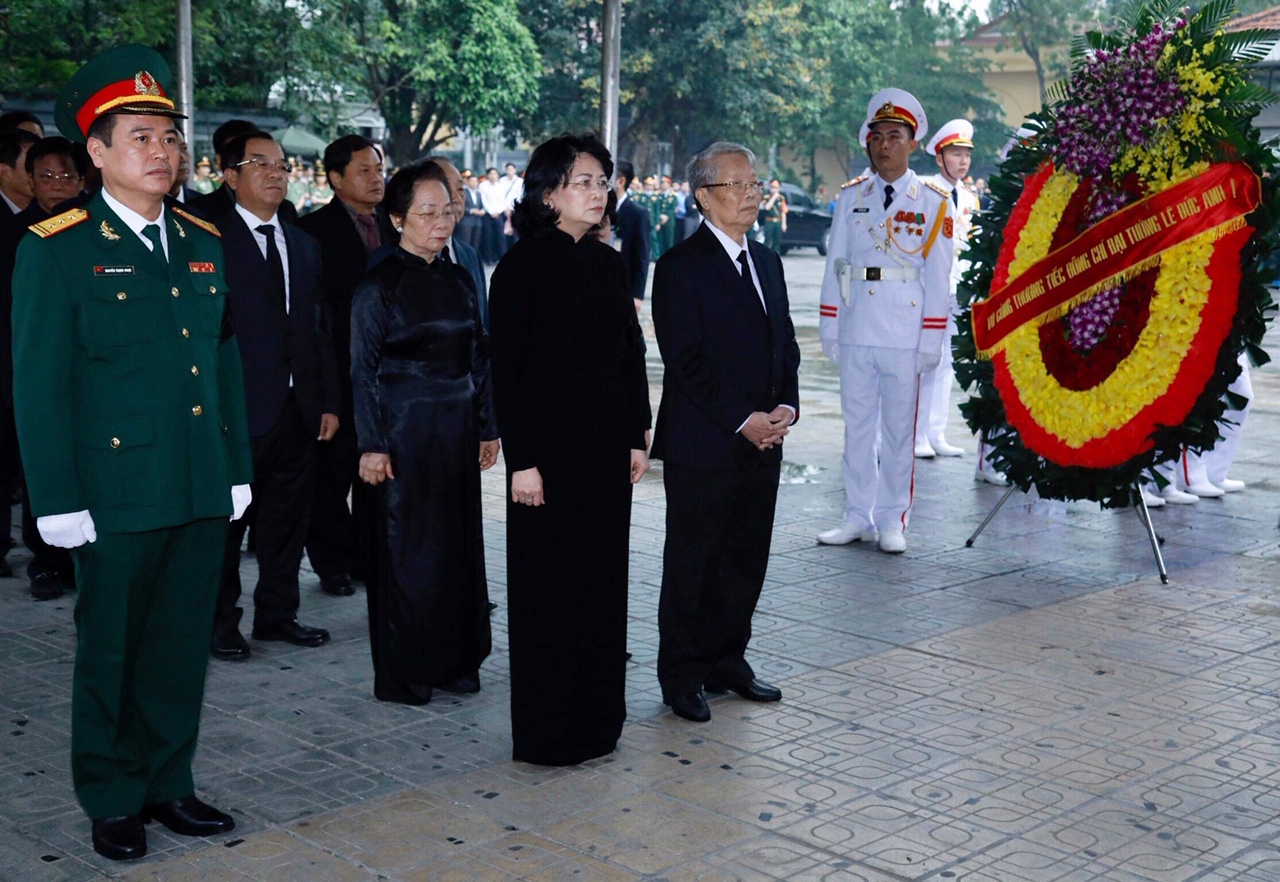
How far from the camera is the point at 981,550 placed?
26.7 ft

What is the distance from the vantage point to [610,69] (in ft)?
35.7

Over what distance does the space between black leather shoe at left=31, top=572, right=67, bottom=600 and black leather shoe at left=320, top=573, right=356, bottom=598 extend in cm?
113

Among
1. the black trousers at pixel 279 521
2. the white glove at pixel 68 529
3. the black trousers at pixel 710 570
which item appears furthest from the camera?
the black trousers at pixel 279 521

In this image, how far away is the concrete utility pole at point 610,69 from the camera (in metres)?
10.7

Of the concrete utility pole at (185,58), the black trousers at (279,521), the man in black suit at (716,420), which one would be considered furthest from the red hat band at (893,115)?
the concrete utility pole at (185,58)

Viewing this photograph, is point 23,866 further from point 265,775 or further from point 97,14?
point 97,14

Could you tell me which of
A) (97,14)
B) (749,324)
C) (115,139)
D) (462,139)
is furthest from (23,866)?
(462,139)

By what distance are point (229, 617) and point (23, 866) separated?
2034 millimetres

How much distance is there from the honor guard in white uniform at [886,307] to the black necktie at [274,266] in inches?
117

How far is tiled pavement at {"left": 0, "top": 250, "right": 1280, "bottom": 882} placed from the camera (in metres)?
4.20

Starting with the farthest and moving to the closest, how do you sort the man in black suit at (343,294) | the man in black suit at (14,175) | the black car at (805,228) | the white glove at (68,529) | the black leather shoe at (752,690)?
the black car at (805,228) < the man in black suit at (14,175) < the man in black suit at (343,294) < the black leather shoe at (752,690) < the white glove at (68,529)

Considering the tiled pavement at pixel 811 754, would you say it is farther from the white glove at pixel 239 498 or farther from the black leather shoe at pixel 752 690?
the white glove at pixel 239 498

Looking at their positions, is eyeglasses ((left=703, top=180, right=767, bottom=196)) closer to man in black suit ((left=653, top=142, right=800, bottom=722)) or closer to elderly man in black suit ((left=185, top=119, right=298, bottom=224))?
man in black suit ((left=653, top=142, right=800, bottom=722))

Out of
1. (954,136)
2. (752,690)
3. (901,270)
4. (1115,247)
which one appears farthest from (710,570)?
(954,136)
